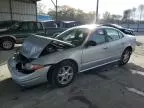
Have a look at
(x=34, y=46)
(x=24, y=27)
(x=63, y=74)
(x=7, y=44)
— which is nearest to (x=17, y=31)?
(x=24, y=27)

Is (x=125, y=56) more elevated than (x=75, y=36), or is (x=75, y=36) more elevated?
(x=75, y=36)

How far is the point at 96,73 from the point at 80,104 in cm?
196

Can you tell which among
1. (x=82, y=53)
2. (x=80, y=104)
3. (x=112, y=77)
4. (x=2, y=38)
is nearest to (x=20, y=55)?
(x=82, y=53)

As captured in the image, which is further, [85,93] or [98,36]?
[98,36]

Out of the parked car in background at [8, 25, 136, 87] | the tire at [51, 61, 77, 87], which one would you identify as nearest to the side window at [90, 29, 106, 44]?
the parked car in background at [8, 25, 136, 87]

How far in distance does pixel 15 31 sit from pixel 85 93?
6.69 meters

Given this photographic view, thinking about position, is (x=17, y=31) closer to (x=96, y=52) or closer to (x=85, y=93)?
(x=96, y=52)

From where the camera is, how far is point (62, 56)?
158 inches

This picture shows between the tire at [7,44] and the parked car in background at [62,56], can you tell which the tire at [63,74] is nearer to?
the parked car in background at [62,56]

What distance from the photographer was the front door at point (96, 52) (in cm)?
454

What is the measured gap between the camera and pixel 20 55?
14.5 feet

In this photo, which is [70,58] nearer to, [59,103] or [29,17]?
[59,103]

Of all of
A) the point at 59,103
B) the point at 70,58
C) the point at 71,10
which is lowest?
the point at 59,103

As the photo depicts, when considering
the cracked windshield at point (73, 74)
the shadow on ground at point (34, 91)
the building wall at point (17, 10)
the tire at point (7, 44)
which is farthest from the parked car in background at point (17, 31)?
the building wall at point (17, 10)
